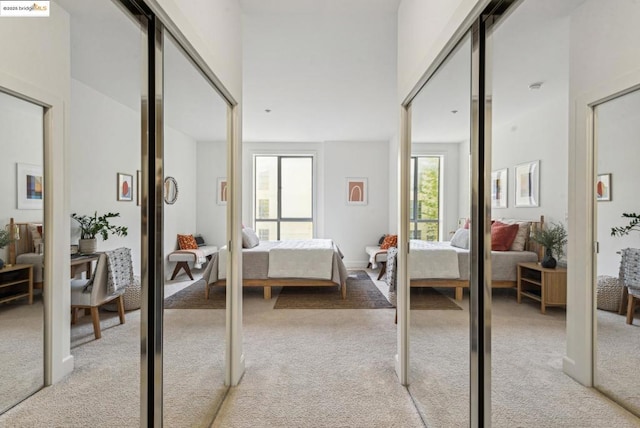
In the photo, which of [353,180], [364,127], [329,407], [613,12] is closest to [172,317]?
[329,407]

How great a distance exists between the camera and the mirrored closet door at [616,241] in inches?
22.4

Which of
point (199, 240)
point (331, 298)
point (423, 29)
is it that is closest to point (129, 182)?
point (199, 240)

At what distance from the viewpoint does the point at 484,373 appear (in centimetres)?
119

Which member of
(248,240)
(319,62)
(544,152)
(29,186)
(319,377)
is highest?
(319,62)

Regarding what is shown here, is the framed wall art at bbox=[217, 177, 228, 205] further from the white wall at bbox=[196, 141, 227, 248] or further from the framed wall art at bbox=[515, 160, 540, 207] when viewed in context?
the framed wall art at bbox=[515, 160, 540, 207]

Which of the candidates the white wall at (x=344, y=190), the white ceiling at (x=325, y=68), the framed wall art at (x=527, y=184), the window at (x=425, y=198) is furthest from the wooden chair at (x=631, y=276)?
the white wall at (x=344, y=190)

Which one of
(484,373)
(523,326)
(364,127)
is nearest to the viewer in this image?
(523,326)

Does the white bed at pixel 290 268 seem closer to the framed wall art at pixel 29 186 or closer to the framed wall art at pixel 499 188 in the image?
the framed wall art at pixel 499 188

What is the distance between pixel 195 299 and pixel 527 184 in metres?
1.57

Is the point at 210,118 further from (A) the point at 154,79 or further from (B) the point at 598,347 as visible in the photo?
(B) the point at 598,347

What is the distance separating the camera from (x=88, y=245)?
2.84 feet

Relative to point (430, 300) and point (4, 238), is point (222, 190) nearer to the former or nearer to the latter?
point (430, 300)

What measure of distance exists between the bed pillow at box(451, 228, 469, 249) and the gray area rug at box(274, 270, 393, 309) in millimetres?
2686

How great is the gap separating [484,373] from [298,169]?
6400mm
